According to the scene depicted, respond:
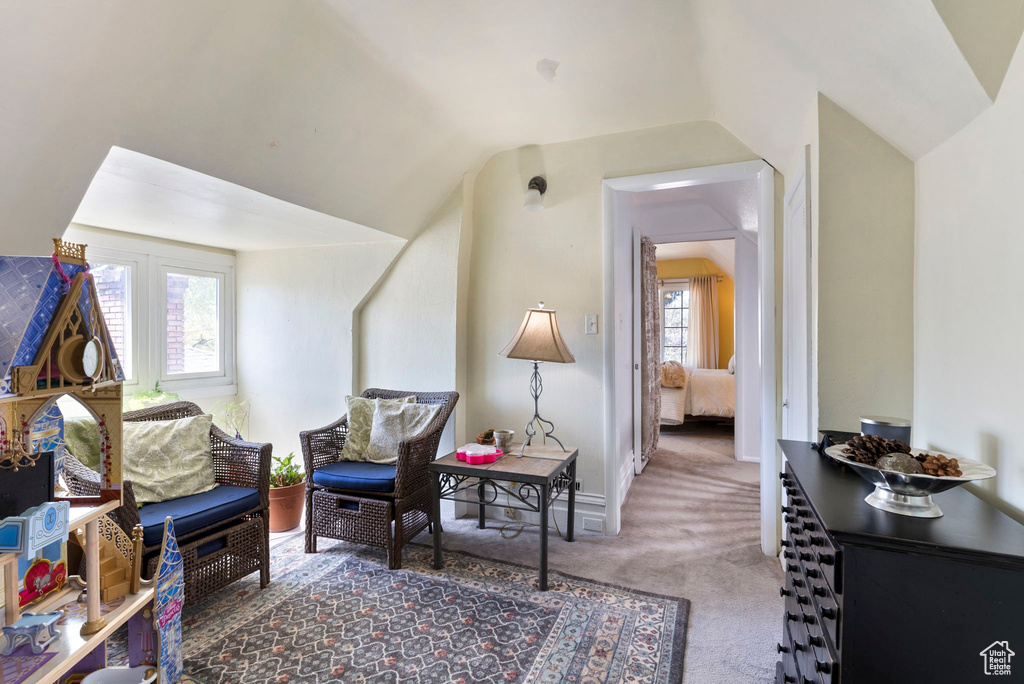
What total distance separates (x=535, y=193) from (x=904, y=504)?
2.48m

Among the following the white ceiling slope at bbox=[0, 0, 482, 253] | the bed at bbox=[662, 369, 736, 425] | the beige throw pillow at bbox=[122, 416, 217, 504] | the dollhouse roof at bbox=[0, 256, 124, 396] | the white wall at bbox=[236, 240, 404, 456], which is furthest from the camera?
the bed at bbox=[662, 369, 736, 425]

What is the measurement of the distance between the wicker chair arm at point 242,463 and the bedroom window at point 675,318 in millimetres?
7025

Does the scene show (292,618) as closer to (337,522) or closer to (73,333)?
(337,522)

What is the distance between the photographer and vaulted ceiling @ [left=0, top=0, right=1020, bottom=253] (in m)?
1.31

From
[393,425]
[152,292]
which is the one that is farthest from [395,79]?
[152,292]

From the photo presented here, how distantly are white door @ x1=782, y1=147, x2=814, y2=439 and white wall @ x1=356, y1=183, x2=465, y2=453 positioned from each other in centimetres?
192

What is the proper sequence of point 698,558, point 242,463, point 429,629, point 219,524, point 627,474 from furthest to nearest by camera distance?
point 627,474, point 698,558, point 242,463, point 219,524, point 429,629

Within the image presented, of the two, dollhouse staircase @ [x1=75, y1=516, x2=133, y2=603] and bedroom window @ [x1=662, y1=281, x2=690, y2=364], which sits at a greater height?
bedroom window @ [x1=662, y1=281, x2=690, y2=364]

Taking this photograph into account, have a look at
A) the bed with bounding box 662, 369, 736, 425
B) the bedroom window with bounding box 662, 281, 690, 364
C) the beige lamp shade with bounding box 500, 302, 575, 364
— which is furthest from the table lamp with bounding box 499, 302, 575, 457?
the bedroom window with bounding box 662, 281, 690, 364

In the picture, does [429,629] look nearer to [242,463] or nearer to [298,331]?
[242,463]

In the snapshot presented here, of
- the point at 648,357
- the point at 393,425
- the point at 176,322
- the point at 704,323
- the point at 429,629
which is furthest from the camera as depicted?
the point at 704,323

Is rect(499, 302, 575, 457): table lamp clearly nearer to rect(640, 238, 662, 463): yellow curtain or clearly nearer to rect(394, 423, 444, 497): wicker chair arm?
rect(394, 423, 444, 497): wicker chair arm

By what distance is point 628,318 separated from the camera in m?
3.85

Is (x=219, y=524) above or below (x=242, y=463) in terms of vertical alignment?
below
